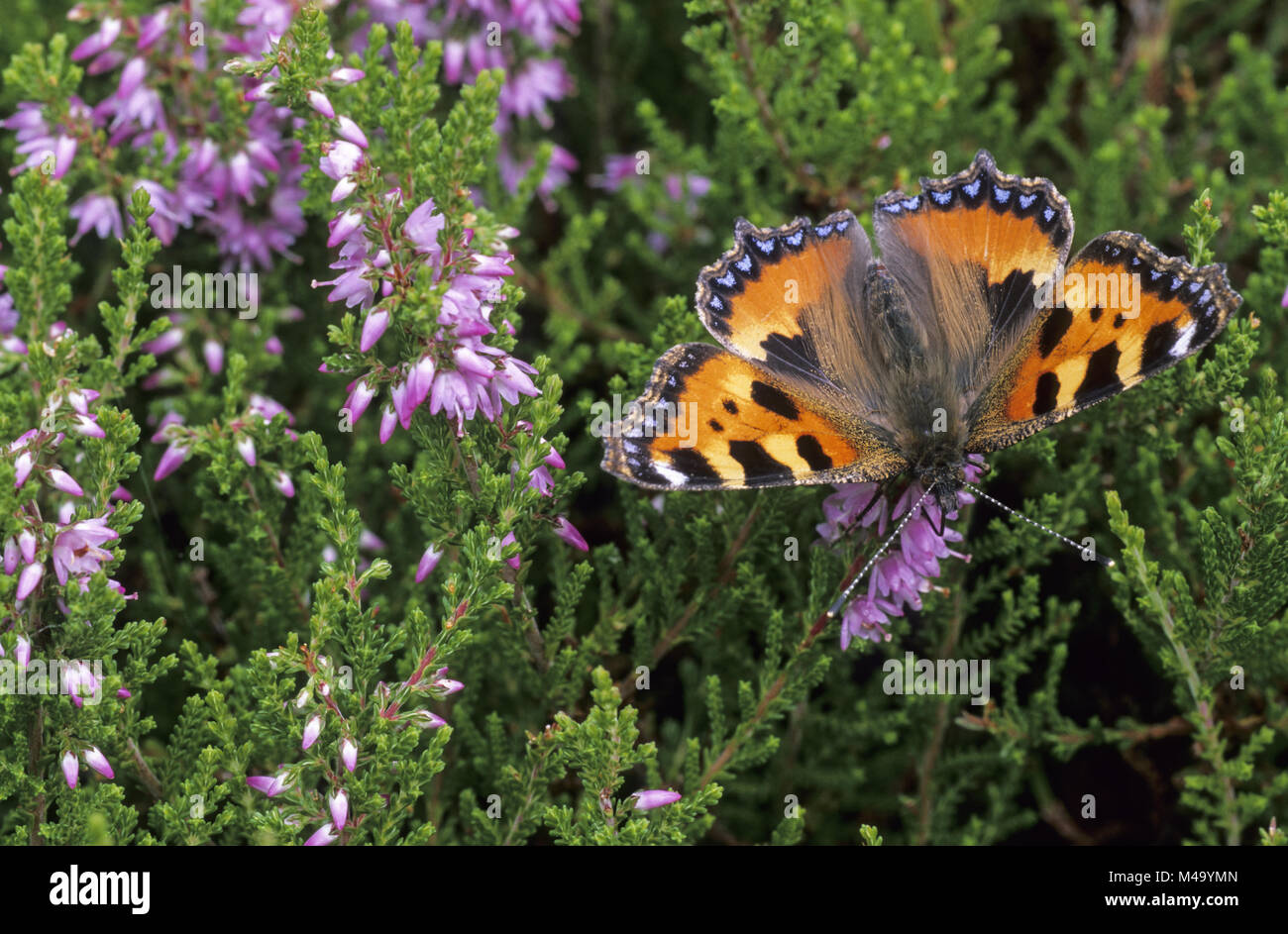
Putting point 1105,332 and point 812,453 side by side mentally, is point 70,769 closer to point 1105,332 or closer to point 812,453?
point 812,453

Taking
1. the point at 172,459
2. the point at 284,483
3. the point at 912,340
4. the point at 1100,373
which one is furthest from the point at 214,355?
the point at 1100,373

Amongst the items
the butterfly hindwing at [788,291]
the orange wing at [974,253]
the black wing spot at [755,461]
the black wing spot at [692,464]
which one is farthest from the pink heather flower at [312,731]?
the orange wing at [974,253]

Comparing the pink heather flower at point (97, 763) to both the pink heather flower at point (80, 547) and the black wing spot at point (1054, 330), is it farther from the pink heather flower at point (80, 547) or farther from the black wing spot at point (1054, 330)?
the black wing spot at point (1054, 330)

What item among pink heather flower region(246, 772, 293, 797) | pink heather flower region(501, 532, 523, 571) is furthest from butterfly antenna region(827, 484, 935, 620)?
pink heather flower region(246, 772, 293, 797)

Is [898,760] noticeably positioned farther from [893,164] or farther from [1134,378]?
[893,164]

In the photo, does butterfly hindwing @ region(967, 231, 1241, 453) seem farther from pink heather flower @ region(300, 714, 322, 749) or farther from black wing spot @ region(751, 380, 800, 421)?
pink heather flower @ region(300, 714, 322, 749)

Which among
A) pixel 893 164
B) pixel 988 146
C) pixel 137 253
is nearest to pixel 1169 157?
pixel 988 146
